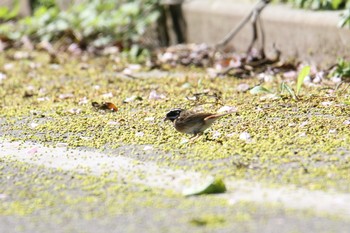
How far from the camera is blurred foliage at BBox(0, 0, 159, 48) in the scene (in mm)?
8023

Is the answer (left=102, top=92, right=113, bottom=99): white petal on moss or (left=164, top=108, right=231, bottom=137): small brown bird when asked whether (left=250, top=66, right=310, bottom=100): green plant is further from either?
(left=102, top=92, right=113, bottom=99): white petal on moss

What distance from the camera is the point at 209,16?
7.38 meters

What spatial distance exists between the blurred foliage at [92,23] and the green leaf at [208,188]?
4.78 metres

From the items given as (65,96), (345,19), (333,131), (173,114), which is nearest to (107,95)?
(65,96)

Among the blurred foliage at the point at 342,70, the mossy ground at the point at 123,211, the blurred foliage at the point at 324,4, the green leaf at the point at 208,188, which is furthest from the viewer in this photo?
the blurred foliage at the point at 324,4

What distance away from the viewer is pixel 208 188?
320 centimetres

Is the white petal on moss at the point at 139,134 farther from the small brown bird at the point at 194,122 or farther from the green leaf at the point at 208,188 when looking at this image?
the green leaf at the point at 208,188

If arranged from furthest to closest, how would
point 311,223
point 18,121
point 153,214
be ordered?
point 18,121
point 153,214
point 311,223

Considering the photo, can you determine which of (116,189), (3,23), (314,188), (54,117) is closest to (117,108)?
(54,117)

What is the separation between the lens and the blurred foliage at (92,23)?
26.3 feet

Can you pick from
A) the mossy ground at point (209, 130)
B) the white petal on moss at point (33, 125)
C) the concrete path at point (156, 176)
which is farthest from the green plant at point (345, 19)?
the concrete path at point (156, 176)

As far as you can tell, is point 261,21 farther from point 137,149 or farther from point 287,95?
point 137,149

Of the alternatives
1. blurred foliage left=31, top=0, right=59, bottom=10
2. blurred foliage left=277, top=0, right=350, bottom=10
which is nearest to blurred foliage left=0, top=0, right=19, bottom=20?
blurred foliage left=31, top=0, right=59, bottom=10

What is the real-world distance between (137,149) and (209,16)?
3551 millimetres
